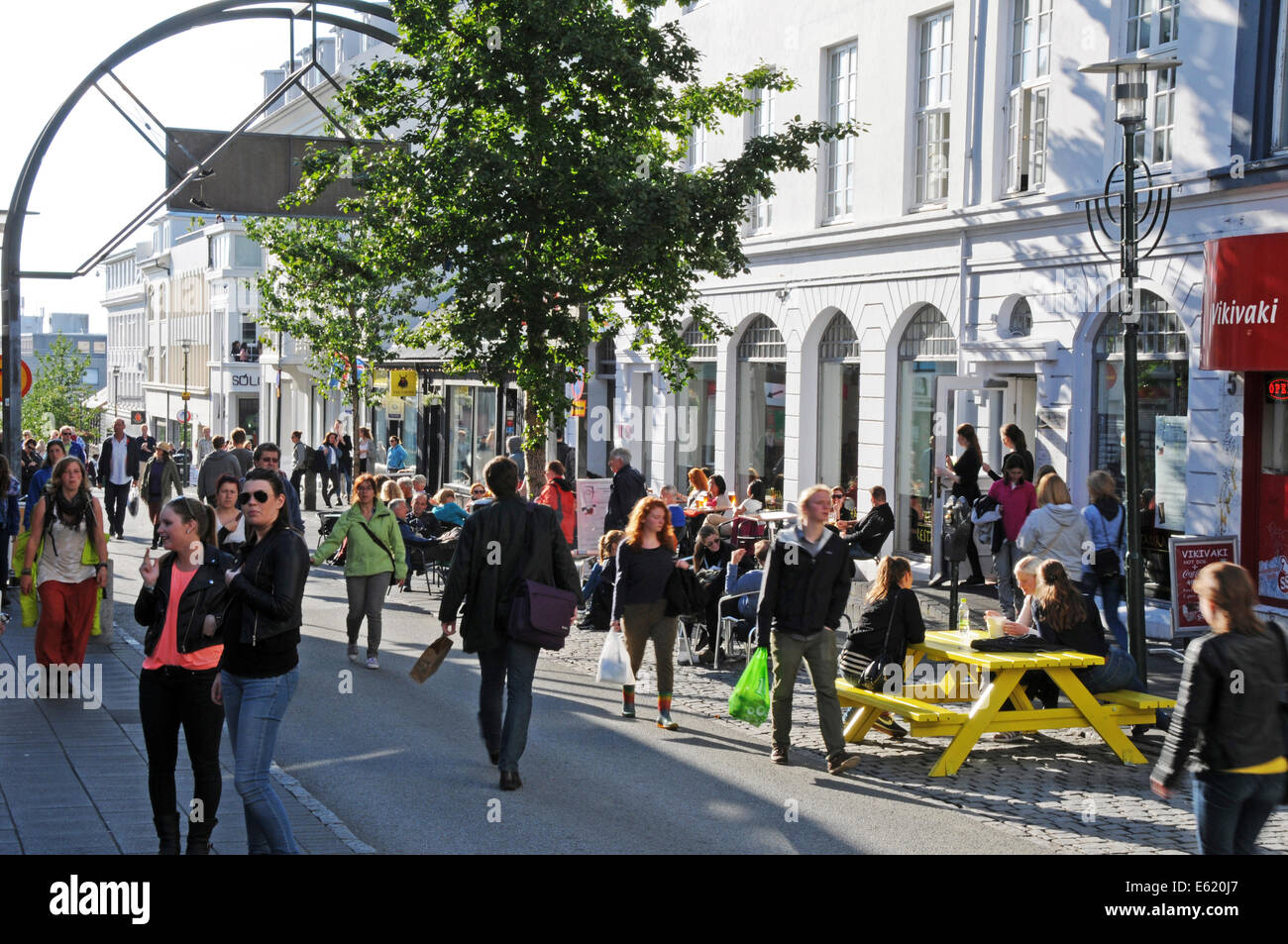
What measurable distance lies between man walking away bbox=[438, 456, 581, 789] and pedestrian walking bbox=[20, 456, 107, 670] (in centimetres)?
390

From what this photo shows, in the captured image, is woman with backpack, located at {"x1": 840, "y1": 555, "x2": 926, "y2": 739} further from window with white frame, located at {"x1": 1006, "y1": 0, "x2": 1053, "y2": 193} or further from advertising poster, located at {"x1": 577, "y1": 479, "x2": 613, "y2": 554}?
advertising poster, located at {"x1": 577, "y1": 479, "x2": 613, "y2": 554}

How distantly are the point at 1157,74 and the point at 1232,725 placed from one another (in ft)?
40.2

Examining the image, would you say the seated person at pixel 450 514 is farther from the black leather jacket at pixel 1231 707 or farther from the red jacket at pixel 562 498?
the black leather jacket at pixel 1231 707

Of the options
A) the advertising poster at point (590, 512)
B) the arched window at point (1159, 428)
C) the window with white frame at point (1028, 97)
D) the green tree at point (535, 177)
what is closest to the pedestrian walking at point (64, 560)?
the green tree at point (535, 177)

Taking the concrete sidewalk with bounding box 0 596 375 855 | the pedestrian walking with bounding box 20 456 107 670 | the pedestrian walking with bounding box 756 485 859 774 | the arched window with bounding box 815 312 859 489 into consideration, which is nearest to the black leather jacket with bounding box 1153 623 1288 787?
the pedestrian walking with bounding box 756 485 859 774

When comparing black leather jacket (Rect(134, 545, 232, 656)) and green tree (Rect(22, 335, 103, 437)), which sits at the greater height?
green tree (Rect(22, 335, 103, 437))

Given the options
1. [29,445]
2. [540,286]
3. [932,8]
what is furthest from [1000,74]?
[29,445]

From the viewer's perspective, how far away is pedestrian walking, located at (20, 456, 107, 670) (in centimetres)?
1186

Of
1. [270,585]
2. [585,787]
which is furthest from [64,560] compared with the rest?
[270,585]

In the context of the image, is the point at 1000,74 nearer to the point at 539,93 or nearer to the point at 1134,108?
the point at 539,93

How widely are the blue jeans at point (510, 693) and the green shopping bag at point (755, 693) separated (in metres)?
1.77

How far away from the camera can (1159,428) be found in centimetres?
1639

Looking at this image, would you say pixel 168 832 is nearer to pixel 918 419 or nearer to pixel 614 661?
pixel 614 661

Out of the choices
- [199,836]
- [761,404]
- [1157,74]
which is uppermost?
[1157,74]
